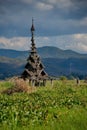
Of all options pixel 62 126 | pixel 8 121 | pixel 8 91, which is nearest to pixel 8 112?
pixel 8 121

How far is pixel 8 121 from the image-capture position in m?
16.1

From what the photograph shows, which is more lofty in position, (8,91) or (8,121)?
(8,121)

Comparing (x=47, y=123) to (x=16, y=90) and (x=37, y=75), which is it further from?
(x=37, y=75)

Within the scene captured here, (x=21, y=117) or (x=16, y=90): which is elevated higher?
(x=21, y=117)

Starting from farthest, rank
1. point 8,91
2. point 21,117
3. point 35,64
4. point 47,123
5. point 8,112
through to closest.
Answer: point 35,64 < point 8,91 < point 8,112 < point 21,117 < point 47,123

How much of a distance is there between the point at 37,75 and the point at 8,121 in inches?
2268

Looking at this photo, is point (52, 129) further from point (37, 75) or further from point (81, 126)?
point (37, 75)

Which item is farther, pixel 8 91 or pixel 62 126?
pixel 8 91

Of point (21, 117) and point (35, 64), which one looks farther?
point (35, 64)

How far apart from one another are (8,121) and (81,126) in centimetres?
370

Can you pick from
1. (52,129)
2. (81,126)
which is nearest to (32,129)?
(52,129)

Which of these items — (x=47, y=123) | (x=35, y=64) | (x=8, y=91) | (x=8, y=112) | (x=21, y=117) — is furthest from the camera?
(x=35, y=64)

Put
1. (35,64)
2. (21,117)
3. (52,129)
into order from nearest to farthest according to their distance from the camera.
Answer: (52,129), (21,117), (35,64)

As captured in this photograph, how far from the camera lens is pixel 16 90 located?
43.5 meters
